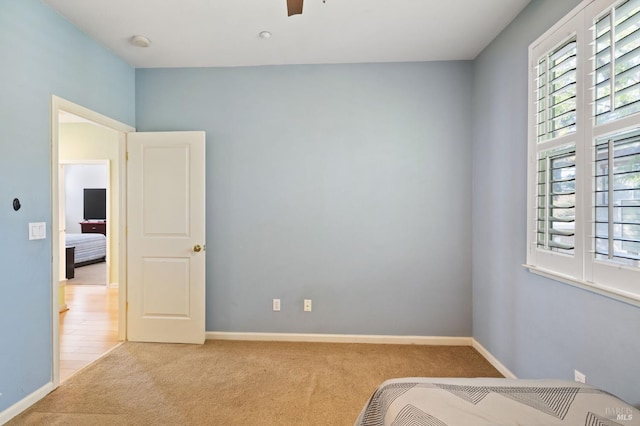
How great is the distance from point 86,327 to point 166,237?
64.6 inches

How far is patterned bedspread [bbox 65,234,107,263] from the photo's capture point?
6.94m

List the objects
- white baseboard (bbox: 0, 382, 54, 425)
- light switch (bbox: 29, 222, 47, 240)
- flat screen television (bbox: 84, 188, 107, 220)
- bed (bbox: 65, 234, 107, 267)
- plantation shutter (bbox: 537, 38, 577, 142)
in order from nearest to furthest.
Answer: plantation shutter (bbox: 537, 38, 577, 142) → white baseboard (bbox: 0, 382, 54, 425) → light switch (bbox: 29, 222, 47, 240) → bed (bbox: 65, 234, 107, 267) → flat screen television (bbox: 84, 188, 107, 220)

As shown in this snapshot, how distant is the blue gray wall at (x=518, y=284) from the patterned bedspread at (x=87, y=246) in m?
7.95

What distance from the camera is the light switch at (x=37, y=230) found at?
7.14 feet

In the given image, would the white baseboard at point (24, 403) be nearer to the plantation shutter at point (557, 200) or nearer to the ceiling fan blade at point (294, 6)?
the ceiling fan blade at point (294, 6)

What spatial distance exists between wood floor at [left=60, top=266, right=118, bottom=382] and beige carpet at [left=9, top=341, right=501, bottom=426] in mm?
197

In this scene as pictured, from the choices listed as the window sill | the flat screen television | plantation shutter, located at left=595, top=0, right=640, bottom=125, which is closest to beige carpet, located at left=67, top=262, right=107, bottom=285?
the flat screen television

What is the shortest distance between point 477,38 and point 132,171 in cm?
358

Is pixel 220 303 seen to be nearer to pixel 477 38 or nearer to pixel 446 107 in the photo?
pixel 446 107

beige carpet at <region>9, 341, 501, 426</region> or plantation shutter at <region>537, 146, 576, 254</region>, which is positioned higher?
plantation shutter at <region>537, 146, 576, 254</region>

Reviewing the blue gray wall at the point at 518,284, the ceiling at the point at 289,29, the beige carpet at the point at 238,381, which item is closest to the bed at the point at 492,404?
the blue gray wall at the point at 518,284

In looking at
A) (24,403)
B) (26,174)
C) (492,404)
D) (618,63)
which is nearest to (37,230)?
(26,174)

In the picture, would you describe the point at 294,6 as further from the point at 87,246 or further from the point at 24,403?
the point at 87,246

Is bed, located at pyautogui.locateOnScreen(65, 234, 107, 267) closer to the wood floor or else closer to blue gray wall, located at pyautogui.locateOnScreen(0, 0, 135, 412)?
the wood floor
